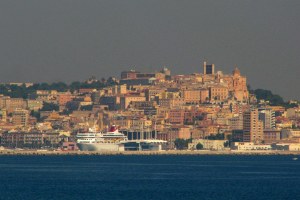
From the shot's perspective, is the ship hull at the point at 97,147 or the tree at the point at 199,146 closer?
the ship hull at the point at 97,147

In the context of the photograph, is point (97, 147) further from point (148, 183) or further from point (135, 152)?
point (148, 183)

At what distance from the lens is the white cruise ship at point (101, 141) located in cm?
16912

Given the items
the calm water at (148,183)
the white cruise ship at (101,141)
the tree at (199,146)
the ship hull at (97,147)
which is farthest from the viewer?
the tree at (199,146)

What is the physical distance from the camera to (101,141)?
171 metres

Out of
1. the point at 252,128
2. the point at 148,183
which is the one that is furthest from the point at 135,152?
the point at 148,183

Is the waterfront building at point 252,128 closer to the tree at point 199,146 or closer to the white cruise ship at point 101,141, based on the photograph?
the tree at point 199,146

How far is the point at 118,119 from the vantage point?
198m

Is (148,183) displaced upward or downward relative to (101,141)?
downward

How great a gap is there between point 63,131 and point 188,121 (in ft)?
61.9

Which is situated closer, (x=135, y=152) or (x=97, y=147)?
(x=97, y=147)

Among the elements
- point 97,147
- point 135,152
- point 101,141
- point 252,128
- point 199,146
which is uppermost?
point 252,128

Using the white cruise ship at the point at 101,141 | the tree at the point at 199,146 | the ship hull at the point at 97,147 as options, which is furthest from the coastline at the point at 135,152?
the tree at the point at 199,146

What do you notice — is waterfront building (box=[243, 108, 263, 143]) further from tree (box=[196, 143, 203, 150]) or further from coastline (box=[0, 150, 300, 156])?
coastline (box=[0, 150, 300, 156])

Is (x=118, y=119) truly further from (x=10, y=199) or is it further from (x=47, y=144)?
(x=10, y=199)
